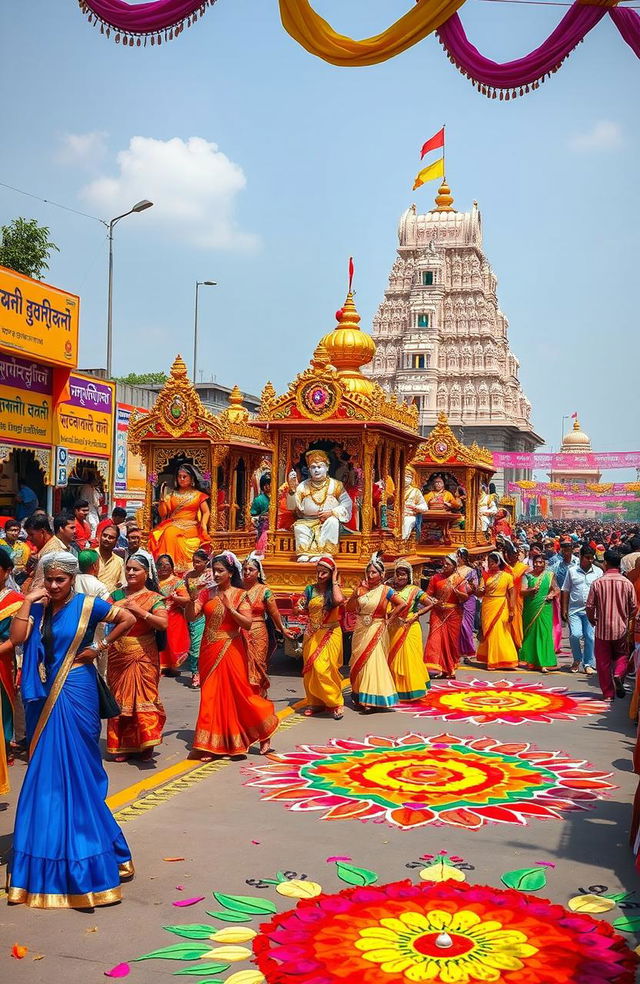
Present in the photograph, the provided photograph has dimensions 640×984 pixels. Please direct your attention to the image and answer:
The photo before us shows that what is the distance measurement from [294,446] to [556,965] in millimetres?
9086

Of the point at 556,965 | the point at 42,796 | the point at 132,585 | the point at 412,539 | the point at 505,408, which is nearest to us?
the point at 556,965

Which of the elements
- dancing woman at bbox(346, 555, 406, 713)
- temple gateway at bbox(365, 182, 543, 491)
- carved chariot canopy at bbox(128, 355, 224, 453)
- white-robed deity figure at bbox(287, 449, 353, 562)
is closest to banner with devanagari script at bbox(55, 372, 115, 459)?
carved chariot canopy at bbox(128, 355, 224, 453)

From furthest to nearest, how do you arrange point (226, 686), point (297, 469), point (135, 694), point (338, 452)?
point (297, 469) < point (338, 452) < point (226, 686) < point (135, 694)

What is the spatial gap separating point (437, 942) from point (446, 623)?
7.45 m

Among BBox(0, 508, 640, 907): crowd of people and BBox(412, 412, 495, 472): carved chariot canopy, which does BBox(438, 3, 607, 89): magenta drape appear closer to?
BBox(0, 508, 640, 907): crowd of people

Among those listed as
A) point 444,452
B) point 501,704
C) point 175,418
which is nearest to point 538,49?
point 501,704

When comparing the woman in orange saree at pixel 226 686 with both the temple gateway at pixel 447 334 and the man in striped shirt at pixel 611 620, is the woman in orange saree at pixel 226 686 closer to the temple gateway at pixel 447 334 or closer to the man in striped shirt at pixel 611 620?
the man in striped shirt at pixel 611 620

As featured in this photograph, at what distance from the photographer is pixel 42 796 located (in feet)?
14.7

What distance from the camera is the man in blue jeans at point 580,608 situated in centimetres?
1237

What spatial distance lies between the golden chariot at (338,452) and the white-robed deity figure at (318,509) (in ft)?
0.62

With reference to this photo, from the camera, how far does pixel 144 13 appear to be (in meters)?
6.28

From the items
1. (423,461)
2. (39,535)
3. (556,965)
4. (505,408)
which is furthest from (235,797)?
(505,408)

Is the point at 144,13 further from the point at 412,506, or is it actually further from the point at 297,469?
the point at 412,506

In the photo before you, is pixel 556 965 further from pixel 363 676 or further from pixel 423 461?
pixel 423 461
